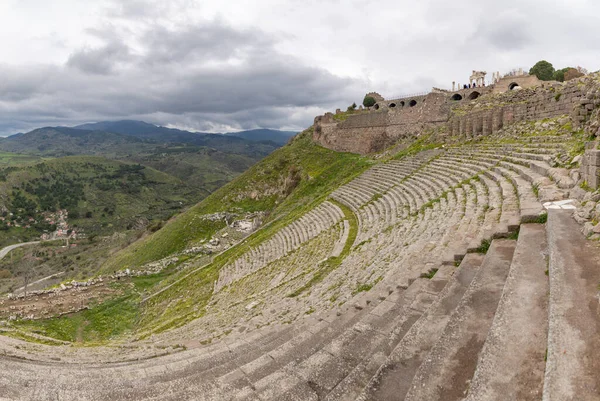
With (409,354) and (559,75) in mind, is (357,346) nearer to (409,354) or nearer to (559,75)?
(409,354)

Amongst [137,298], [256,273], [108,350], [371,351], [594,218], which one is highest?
[594,218]

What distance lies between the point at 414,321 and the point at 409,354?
1245mm

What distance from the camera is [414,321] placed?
17.6 ft

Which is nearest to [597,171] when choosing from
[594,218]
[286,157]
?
[594,218]

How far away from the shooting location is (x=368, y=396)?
3.64 metres

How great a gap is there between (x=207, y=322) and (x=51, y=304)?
43.3 feet

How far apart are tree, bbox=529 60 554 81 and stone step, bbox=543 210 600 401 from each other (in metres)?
48.1

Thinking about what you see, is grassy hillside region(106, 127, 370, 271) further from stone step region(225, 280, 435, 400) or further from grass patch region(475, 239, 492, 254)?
stone step region(225, 280, 435, 400)

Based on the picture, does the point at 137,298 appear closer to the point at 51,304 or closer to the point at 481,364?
the point at 51,304

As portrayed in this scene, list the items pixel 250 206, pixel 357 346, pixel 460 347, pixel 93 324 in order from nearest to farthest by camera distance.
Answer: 1. pixel 460 347
2. pixel 357 346
3. pixel 93 324
4. pixel 250 206

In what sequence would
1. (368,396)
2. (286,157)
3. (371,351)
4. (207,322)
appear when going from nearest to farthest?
(368,396)
(371,351)
(207,322)
(286,157)

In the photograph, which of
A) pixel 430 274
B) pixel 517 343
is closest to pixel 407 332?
pixel 517 343

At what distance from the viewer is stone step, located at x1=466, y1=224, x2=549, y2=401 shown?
9.76 ft

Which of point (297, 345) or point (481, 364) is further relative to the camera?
point (297, 345)
